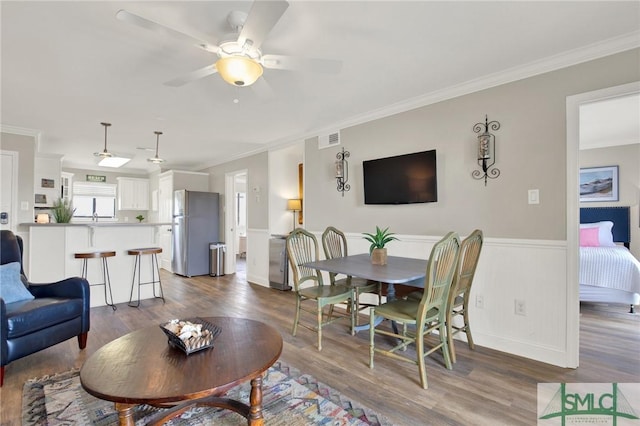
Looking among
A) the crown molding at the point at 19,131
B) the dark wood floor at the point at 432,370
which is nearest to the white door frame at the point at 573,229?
the dark wood floor at the point at 432,370

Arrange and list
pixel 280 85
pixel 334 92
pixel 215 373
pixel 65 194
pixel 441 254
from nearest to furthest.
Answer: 1. pixel 215 373
2. pixel 441 254
3. pixel 280 85
4. pixel 334 92
5. pixel 65 194

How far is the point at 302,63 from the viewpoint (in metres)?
1.92

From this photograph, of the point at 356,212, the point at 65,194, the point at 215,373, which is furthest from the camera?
the point at 65,194

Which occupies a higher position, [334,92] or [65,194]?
[334,92]

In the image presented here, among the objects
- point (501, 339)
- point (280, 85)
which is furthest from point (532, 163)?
point (280, 85)

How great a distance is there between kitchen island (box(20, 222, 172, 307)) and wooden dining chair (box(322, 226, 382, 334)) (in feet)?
9.18

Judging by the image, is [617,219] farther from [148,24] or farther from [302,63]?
[148,24]

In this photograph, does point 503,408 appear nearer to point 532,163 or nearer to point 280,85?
point 532,163

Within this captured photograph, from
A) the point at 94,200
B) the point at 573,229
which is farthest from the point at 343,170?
the point at 94,200

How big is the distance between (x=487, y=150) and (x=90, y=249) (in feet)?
16.0

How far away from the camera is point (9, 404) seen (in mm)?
1939

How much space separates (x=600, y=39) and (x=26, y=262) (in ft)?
21.2

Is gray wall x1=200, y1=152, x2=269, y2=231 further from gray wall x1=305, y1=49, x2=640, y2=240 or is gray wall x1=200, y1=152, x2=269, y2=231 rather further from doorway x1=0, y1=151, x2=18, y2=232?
doorway x1=0, y1=151, x2=18, y2=232

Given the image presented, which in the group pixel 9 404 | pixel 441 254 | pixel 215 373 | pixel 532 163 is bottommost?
pixel 9 404
